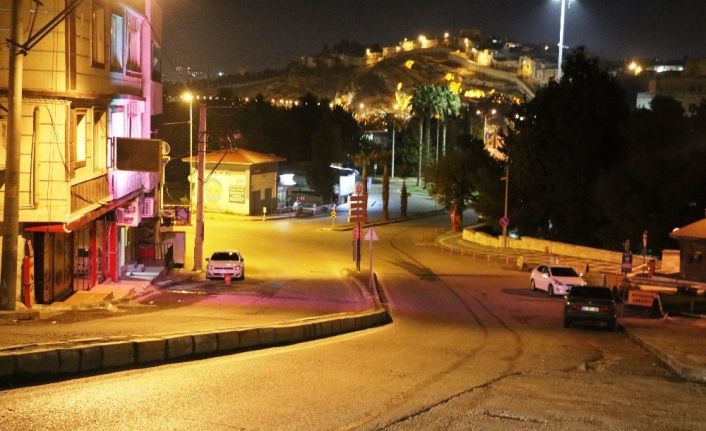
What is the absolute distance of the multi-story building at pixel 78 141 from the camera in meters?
22.7

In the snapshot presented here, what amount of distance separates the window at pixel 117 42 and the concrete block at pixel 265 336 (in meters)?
13.3

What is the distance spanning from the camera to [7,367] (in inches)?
445

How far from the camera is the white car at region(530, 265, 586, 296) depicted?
37.6 m

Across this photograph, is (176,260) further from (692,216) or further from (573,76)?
(573,76)

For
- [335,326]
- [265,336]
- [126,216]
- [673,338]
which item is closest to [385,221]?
[126,216]

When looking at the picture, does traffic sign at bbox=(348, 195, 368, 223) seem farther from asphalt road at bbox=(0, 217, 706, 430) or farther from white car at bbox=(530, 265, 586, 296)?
asphalt road at bbox=(0, 217, 706, 430)

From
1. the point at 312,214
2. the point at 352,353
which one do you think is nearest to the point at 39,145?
the point at 352,353

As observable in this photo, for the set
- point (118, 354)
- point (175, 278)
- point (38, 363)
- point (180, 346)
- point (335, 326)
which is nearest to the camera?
point (38, 363)

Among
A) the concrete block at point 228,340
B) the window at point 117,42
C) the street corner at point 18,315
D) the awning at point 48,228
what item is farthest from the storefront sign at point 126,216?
the concrete block at point 228,340

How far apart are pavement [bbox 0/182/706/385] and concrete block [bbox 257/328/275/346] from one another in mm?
20

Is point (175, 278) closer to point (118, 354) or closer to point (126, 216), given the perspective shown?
point (126, 216)

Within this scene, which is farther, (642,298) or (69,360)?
(642,298)

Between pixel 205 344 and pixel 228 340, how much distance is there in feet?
2.55

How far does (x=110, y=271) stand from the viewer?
108 feet
